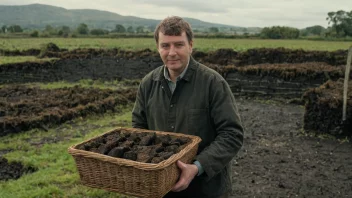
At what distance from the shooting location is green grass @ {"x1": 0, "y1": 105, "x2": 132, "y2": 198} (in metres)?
6.00

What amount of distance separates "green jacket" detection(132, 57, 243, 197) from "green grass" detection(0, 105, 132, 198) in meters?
3.21

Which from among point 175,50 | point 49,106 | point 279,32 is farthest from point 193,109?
point 279,32

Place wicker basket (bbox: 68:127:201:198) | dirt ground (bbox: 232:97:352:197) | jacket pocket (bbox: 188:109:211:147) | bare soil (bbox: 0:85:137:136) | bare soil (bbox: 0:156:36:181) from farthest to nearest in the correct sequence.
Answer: bare soil (bbox: 0:85:137:136)
bare soil (bbox: 0:156:36:181)
dirt ground (bbox: 232:97:352:197)
jacket pocket (bbox: 188:109:211:147)
wicker basket (bbox: 68:127:201:198)

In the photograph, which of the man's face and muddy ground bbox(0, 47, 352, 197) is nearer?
the man's face

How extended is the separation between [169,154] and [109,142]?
51cm

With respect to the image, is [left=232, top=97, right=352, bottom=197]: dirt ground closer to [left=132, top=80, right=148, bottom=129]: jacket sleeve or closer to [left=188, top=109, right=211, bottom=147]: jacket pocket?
[left=132, top=80, right=148, bottom=129]: jacket sleeve

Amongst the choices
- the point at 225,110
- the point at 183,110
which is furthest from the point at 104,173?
the point at 225,110

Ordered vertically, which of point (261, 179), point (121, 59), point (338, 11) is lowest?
point (261, 179)

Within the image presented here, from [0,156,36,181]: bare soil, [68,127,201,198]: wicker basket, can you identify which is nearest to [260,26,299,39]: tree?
[0,156,36,181]: bare soil

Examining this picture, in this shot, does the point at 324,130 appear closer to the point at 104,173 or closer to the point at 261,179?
the point at 261,179

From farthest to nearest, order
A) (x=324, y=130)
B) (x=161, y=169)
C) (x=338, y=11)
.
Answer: (x=338, y=11) → (x=324, y=130) → (x=161, y=169)

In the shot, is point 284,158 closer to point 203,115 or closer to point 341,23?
point 203,115

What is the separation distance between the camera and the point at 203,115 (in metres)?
2.88

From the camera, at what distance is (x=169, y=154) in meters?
2.57
